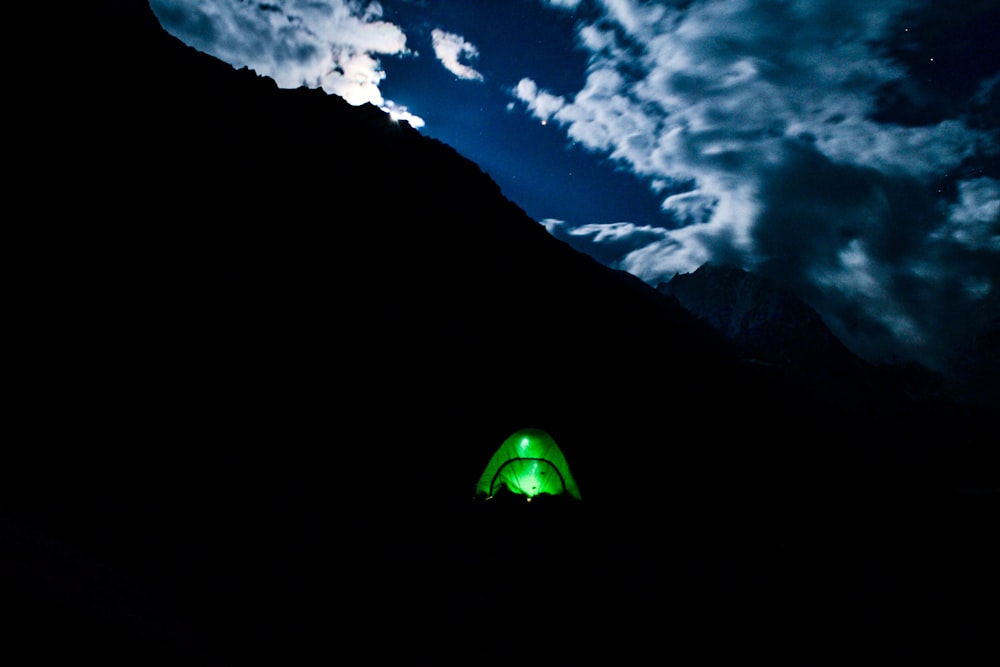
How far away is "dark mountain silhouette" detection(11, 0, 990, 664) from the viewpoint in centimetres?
506

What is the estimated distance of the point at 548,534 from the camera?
8.71 m

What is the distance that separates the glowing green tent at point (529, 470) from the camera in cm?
1076

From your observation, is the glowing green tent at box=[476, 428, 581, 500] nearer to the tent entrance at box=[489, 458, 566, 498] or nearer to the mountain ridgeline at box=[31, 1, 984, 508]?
the tent entrance at box=[489, 458, 566, 498]

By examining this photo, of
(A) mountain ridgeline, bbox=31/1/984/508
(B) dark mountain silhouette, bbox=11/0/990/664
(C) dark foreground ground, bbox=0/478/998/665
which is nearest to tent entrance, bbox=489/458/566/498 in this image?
(C) dark foreground ground, bbox=0/478/998/665

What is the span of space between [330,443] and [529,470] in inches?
335

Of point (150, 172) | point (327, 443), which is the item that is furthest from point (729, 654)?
point (150, 172)

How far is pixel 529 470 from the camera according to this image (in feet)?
35.6

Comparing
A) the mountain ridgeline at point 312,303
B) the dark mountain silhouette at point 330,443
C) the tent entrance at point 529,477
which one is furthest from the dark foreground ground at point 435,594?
the mountain ridgeline at point 312,303

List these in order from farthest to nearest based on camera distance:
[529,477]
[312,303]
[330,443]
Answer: [312,303]
[330,443]
[529,477]

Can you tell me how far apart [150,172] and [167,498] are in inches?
1297

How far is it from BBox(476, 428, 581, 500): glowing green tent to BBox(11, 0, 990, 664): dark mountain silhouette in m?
0.83

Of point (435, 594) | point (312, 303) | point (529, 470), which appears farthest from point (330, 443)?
point (312, 303)

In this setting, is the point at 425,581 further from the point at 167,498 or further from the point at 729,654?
the point at 167,498

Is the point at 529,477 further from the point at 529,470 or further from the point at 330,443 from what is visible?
the point at 330,443
